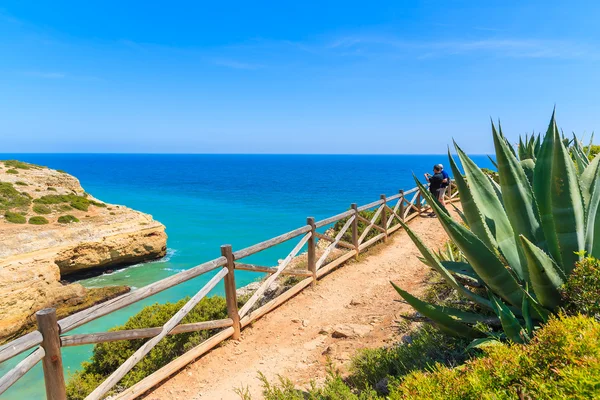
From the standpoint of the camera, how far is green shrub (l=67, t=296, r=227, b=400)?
4754mm

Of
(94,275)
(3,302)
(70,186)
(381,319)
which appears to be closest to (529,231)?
(381,319)

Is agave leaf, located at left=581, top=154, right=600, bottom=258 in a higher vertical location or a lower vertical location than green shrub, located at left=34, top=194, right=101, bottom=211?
higher

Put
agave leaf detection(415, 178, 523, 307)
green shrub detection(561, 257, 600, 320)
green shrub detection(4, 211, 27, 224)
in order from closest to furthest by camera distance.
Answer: green shrub detection(561, 257, 600, 320) < agave leaf detection(415, 178, 523, 307) < green shrub detection(4, 211, 27, 224)

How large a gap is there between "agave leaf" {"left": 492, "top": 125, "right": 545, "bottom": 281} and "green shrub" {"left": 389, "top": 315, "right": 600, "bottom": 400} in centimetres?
80

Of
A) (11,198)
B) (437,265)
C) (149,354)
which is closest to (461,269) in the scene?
(437,265)

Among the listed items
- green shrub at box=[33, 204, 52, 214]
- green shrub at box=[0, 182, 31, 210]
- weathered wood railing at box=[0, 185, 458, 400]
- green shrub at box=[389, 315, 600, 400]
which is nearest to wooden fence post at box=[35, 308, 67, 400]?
weathered wood railing at box=[0, 185, 458, 400]

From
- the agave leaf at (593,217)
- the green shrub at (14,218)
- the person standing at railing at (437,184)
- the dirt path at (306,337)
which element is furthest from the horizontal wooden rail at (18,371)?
the green shrub at (14,218)

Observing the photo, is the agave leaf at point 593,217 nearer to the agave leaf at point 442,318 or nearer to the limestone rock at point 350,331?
the agave leaf at point 442,318

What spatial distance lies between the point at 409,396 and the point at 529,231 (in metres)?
1.52

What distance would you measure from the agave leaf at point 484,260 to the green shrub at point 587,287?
31 centimetres

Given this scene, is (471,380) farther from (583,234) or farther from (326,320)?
(326,320)

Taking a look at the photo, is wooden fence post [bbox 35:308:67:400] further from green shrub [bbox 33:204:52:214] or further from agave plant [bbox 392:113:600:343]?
green shrub [bbox 33:204:52:214]

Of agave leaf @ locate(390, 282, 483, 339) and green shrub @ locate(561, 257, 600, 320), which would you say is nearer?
green shrub @ locate(561, 257, 600, 320)

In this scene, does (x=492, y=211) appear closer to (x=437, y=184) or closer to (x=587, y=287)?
(x=587, y=287)
